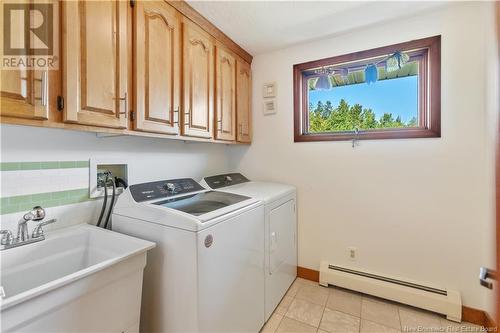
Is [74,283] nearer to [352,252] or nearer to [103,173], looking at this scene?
[103,173]

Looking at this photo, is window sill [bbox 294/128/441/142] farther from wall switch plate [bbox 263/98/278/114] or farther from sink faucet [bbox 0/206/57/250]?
sink faucet [bbox 0/206/57/250]

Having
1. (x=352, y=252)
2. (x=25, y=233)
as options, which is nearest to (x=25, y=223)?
(x=25, y=233)

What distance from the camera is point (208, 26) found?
5.88 feet

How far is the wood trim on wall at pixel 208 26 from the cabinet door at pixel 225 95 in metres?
0.08

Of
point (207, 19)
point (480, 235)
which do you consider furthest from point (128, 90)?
point (480, 235)

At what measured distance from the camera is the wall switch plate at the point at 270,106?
7.79 ft

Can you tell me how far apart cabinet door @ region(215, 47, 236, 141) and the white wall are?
1.51 feet

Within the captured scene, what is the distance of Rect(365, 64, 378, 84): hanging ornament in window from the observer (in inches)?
80.1

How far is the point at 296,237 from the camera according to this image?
2279 millimetres

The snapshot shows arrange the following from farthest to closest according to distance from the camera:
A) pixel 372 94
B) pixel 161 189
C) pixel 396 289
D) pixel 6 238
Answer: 1. pixel 372 94
2. pixel 396 289
3. pixel 161 189
4. pixel 6 238

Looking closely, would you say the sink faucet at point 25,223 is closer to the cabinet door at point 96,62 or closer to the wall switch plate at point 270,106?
the cabinet door at point 96,62

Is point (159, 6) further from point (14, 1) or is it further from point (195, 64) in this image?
point (14, 1)

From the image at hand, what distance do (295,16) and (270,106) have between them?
2.76 ft

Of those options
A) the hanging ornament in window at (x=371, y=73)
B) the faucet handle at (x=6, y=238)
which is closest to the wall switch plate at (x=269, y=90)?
the hanging ornament in window at (x=371, y=73)
